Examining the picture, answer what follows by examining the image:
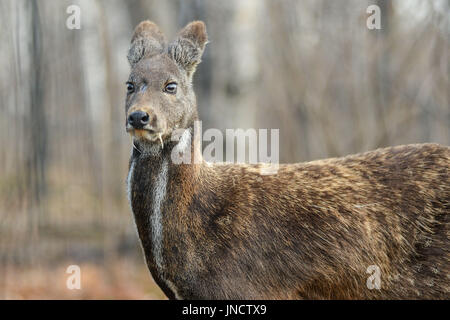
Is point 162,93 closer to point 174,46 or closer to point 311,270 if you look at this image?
point 174,46

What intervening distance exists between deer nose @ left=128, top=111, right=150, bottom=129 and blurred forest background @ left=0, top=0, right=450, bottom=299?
237cm

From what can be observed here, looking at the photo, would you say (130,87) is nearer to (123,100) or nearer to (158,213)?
(158,213)

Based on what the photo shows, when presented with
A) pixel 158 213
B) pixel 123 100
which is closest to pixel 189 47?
pixel 158 213

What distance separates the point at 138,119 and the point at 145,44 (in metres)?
1.37

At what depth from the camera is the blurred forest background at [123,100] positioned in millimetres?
7078

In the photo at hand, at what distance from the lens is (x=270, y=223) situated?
5613 mm

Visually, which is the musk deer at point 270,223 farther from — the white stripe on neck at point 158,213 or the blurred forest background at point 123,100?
the blurred forest background at point 123,100

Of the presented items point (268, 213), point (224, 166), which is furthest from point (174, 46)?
point (268, 213)

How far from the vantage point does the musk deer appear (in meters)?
5.38

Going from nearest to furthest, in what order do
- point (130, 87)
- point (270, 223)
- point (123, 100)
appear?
point (270, 223), point (130, 87), point (123, 100)

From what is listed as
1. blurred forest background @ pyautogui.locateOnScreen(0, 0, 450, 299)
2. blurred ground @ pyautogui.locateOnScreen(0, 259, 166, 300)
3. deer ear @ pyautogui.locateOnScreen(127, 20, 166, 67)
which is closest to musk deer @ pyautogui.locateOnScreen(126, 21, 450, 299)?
deer ear @ pyautogui.locateOnScreen(127, 20, 166, 67)

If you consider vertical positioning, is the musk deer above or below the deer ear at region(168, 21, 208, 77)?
below

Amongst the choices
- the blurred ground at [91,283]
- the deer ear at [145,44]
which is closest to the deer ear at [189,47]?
the deer ear at [145,44]

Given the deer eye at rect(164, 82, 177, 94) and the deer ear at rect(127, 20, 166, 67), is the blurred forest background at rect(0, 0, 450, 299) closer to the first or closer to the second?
the deer ear at rect(127, 20, 166, 67)
